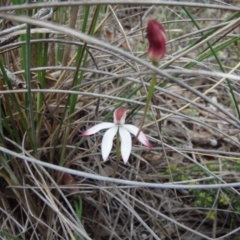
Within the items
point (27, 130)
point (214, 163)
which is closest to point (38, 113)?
point (27, 130)

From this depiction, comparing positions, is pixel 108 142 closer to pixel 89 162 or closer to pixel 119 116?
pixel 119 116

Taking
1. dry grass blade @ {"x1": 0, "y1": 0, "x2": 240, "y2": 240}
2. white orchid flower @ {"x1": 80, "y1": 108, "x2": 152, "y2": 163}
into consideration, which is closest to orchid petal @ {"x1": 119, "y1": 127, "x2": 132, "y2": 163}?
white orchid flower @ {"x1": 80, "y1": 108, "x2": 152, "y2": 163}

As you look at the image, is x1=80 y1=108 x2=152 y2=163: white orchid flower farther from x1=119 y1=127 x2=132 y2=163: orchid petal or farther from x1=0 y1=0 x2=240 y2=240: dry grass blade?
x1=0 y1=0 x2=240 y2=240: dry grass blade

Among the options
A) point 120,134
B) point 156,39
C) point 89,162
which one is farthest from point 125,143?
point 89,162

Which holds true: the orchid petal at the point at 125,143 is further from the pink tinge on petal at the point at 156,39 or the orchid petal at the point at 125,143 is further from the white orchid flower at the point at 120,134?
the pink tinge on petal at the point at 156,39

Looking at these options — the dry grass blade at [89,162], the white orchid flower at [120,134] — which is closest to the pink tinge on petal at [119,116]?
the white orchid flower at [120,134]
